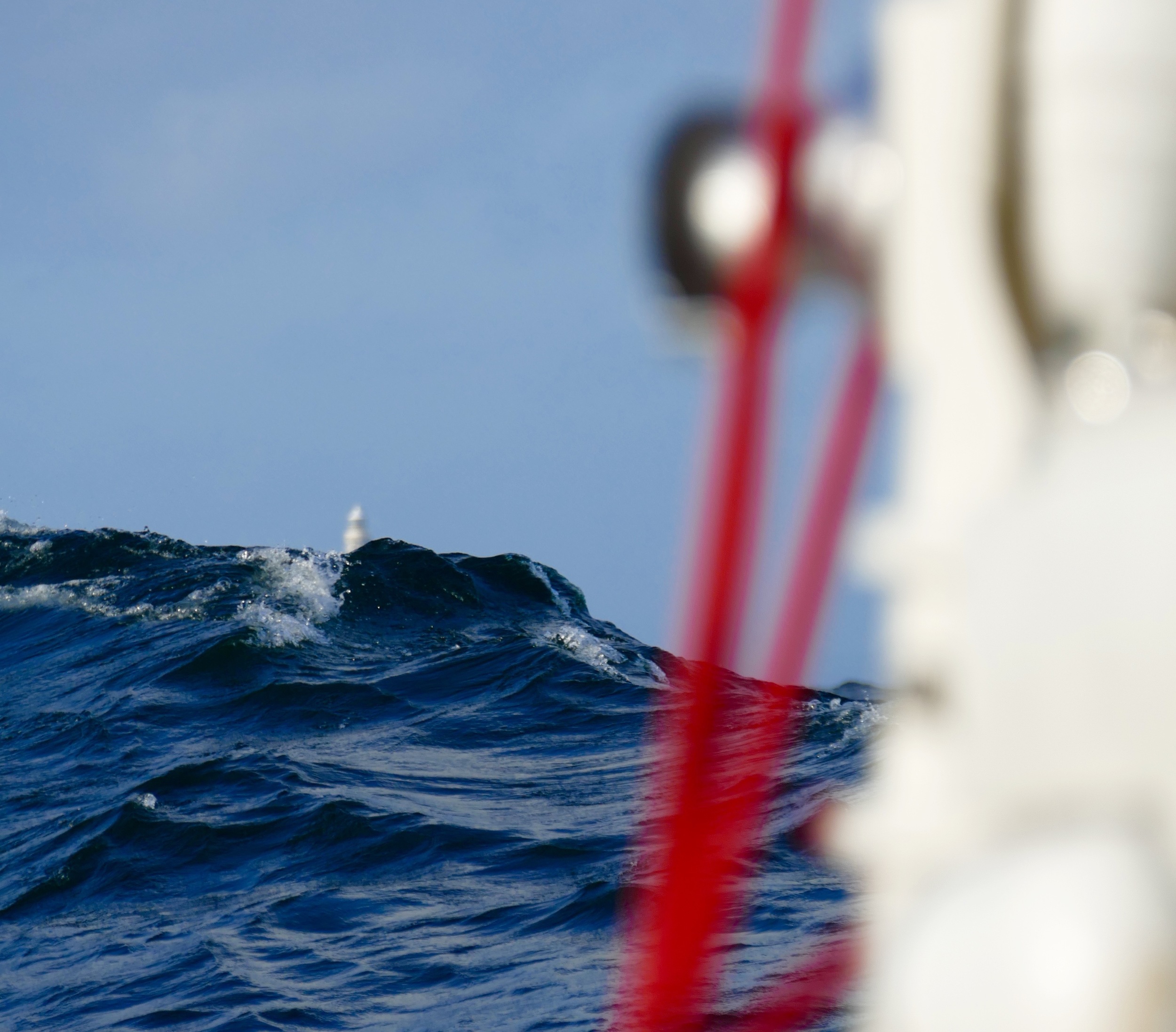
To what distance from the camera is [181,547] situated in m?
20.7

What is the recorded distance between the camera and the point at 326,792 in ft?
36.5

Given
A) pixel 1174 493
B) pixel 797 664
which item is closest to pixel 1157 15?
pixel 1174 493

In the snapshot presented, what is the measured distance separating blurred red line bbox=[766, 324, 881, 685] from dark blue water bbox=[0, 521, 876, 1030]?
5.53m

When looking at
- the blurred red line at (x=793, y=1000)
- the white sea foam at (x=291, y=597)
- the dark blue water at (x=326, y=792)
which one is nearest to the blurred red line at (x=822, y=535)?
the blurred red line at (x=793, y=1000)

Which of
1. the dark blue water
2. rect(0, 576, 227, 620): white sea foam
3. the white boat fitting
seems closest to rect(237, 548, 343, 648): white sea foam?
the dark blue water

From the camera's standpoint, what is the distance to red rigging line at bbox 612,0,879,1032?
1.08m

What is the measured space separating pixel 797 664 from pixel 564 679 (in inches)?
550

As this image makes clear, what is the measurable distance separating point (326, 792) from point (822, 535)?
34.4ft

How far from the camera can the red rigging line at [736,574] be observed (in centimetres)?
108

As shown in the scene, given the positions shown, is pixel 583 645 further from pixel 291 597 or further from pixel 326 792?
pixel 326 792

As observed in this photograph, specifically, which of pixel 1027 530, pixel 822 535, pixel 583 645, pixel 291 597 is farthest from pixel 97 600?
pixel 1027 530

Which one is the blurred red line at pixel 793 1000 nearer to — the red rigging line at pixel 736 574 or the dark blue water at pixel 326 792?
the dark blue water at pixel 326 792

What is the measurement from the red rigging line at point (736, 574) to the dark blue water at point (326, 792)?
5491 mm

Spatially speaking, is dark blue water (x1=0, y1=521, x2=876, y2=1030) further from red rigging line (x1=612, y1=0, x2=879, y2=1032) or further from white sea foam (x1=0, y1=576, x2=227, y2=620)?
red rigging line (x1=612, y1=0, x2=879, y2=1032)
